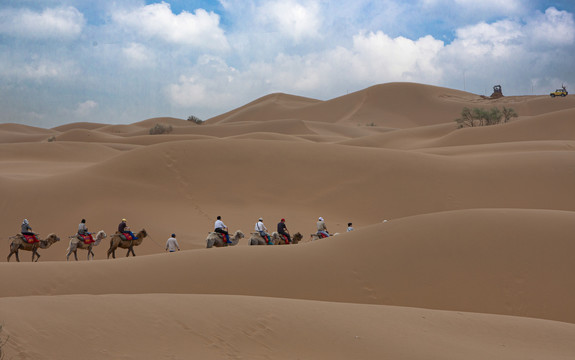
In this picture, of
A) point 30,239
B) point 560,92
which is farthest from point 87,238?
point 560,92

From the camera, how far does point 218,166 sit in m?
35.2

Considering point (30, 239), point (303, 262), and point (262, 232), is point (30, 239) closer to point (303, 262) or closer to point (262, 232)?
point (262, 232)

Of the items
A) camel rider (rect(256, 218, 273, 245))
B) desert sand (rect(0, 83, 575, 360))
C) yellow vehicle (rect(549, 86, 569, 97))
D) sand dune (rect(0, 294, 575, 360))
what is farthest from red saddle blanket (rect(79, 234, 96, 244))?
yellow vehicle (rect(549, 86, 569, 97))

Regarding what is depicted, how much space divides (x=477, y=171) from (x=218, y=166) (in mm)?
15928

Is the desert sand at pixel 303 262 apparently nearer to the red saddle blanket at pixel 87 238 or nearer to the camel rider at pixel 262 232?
the camel rider at pixel 262 232

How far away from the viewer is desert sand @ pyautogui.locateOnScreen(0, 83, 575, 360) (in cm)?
855

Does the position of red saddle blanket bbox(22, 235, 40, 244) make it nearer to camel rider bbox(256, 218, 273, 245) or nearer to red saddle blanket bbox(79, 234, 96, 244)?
red saddle blanket bbox(79, 234, 96, 244)

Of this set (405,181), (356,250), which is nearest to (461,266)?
(356,250)

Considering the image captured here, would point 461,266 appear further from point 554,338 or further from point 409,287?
point 554,338

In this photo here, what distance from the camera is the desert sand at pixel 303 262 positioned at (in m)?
8.55

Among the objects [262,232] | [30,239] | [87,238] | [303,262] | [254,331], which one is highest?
[30,239]

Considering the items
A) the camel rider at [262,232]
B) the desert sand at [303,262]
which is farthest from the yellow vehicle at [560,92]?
the camel rider at [262,232]

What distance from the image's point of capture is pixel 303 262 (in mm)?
15492

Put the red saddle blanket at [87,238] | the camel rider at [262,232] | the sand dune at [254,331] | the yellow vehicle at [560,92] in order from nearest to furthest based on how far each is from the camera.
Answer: the sand dune at [254,331] < the camel rider at [262,232] < the red saddle blanket at [87,238] < the yellow vehicle at [560,92]
